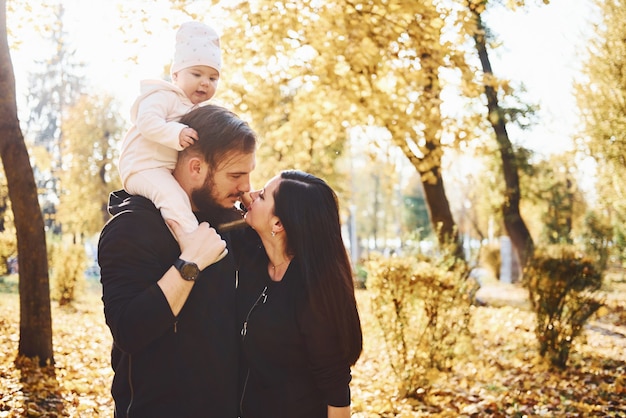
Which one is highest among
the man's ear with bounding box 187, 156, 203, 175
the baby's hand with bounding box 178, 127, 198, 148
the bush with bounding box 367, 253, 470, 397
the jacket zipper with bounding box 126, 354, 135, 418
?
the baby's hand with bounding box 178, 127, 198, 148

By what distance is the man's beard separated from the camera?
2434 millimetres

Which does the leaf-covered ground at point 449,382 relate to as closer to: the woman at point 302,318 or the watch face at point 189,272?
the woman at point 302,318

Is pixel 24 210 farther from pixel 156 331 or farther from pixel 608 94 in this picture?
pixel 608 94

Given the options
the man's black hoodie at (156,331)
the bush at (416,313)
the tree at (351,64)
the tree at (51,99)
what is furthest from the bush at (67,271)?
the tree at (51,99)

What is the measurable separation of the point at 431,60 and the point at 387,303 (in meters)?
3.38

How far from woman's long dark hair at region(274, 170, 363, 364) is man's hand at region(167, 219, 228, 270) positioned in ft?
1.43

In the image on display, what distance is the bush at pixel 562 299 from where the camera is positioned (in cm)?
812

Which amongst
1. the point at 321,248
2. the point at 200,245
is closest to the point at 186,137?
the point at 200,245

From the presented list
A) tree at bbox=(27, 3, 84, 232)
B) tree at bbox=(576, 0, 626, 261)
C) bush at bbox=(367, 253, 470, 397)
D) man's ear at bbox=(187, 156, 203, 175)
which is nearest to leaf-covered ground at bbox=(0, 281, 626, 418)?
bush at bbox=(367, 253, 470, 397)

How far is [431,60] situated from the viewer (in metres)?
8.09

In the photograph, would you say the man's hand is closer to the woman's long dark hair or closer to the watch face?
the watch face

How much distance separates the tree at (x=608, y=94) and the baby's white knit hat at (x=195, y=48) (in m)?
13.2

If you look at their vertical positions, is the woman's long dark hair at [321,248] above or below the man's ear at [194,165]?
below

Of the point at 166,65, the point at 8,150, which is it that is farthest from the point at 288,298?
the point at 166,65
